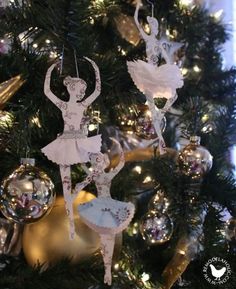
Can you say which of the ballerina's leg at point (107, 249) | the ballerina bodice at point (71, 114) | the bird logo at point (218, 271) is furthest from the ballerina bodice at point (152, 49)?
the bird logo at point (218, 271)

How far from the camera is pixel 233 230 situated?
827mm

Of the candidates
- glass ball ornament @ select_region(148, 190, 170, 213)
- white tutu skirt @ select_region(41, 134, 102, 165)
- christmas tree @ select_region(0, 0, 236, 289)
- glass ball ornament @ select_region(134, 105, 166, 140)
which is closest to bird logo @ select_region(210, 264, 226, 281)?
christmas tree @ select_region(0, 0, 236, 289)

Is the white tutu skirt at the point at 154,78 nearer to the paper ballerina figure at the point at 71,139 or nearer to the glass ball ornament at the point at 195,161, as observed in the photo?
the paper ballerina figure at the point at 71,139

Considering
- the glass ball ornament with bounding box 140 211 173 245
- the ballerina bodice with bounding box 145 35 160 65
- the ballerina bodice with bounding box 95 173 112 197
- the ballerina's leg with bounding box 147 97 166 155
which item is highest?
the ballerina bodice with bounding box 145 35 160 65

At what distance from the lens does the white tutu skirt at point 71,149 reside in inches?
21.1

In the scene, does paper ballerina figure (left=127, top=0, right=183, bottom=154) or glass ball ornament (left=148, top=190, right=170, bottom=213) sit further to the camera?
glass ball ornament (left=148, top=190, right=170, bottom=213)

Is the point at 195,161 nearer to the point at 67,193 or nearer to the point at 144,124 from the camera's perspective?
the point at 144,124

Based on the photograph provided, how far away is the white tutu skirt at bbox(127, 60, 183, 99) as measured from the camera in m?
0.59

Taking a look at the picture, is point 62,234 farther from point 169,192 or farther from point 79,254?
point 169,192

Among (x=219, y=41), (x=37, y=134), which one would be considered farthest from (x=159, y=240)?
(x=219, y=41)

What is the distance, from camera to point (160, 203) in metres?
0.78

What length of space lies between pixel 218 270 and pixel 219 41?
1.75ft

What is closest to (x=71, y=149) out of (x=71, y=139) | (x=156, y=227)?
(x=71, y=139)

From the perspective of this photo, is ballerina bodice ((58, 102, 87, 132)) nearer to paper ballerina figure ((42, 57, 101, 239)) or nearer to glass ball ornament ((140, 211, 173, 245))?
paper ballerina figure ((42, 57, 101, 239))
